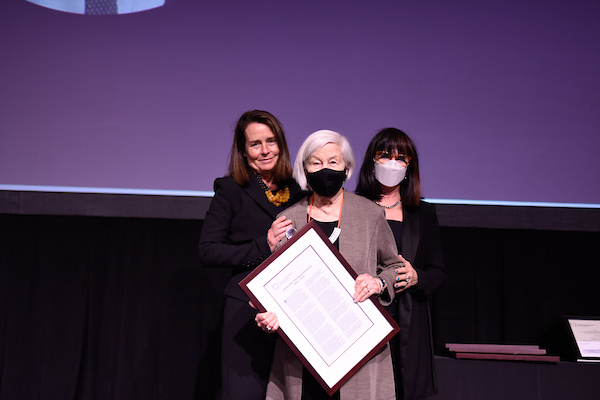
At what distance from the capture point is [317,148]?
4.14 feet

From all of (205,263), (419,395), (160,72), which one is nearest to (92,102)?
(160,72)

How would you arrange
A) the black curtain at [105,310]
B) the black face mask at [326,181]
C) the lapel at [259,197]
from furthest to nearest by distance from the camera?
the black curtain at [105,310]
the lapel at [259,197]
the black face mask at [326,181]

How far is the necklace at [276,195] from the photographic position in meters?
1.52

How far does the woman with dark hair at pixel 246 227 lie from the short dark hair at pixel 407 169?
29 centimetres

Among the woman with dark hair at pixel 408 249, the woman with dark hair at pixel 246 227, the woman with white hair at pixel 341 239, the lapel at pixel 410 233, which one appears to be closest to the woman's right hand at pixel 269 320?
the woman with white hair at pixel 341 239

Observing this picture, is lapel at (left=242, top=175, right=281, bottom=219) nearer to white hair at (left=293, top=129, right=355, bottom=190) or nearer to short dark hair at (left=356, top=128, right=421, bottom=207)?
white hair at (left=293, top=129, right=355, bottom=190)

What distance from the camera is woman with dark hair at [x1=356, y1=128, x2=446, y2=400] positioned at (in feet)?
4.87

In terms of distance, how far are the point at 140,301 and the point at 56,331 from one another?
487mm

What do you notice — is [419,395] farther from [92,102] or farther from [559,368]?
[92,102]

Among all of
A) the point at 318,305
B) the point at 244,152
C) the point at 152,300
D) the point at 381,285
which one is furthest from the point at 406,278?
the point at 152,300

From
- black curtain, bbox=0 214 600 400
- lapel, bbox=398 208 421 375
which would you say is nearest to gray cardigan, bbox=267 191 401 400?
lapel, bbox=398 208 421 375

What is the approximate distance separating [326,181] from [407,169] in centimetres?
54

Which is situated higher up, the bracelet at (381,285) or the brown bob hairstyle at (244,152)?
the brown bob hairstyle at (244,152)

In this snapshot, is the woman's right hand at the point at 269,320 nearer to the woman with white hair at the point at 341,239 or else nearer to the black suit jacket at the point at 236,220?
the woman with white hair at the point at 341,239
